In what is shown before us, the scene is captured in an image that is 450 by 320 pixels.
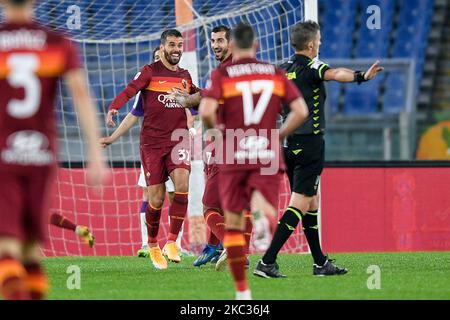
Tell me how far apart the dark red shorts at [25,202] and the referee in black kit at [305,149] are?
10.9 feet

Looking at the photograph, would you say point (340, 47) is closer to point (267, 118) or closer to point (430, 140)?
point (430, 140)

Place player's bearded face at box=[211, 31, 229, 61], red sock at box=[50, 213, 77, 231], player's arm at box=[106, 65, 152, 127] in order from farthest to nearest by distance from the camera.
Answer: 1. player's arm at box=[106, 65, 152, 127]
2. player's bearded face at box=[211, 31, 229, 61]
3. red sock at box=[50, 213, 77, 231]

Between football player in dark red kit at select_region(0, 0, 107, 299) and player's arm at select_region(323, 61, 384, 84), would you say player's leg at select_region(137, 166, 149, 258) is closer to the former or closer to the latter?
player's arm at select_region(323, 61, 384, 84)

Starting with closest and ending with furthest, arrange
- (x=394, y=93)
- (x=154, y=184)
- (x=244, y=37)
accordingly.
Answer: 1. (x=244, y=37)
2. (x=154, y=184)
3. (x=394, y=93)

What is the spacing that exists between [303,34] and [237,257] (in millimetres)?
2529

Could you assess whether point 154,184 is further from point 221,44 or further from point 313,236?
point 313,236

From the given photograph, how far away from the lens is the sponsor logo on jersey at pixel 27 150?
5.13 metres

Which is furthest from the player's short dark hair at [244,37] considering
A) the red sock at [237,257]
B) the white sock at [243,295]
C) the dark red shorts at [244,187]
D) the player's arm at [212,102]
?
the white sock at [243,295]

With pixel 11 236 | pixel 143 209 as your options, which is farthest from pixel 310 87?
pixel 143 209

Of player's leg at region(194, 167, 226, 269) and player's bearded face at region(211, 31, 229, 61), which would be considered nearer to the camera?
player's leg at region(194, 167, 226, 269)

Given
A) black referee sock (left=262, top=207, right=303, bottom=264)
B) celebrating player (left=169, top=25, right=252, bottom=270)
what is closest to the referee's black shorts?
black referee sock (left=262, top=207, right=303, bottom=264)

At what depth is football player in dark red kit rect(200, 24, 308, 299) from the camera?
6605 mm

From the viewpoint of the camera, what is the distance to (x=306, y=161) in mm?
8422

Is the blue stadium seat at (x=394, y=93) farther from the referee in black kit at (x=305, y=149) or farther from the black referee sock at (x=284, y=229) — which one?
the black referee sock at (x=284, y=229)
